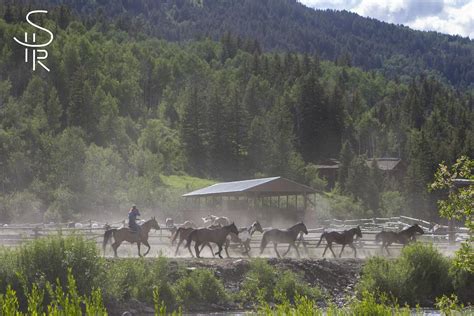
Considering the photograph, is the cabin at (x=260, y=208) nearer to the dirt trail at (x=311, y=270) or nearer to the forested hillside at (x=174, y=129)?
the dirt trail at (x=311, y=270)

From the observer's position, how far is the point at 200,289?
29.9m

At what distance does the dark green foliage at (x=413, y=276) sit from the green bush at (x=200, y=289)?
18.6 feet

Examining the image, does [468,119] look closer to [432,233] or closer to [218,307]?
[432,233]

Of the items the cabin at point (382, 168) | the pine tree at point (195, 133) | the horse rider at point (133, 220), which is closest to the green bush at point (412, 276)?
the horse rider at point (133, 220)

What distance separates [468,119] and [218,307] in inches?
4057

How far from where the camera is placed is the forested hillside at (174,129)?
240ft

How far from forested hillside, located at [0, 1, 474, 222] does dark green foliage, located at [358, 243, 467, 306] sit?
114ft

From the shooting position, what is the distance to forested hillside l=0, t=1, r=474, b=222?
2879 inches

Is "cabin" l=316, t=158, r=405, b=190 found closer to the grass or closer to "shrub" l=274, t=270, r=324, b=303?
the grass

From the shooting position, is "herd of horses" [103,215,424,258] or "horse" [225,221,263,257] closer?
"herd of horses" [103,215,424,258]

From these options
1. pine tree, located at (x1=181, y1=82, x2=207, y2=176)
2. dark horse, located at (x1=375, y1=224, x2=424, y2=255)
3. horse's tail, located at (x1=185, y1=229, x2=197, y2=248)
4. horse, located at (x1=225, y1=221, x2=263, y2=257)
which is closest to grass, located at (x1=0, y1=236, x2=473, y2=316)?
horse's tail, located at (x1=185, y1=229, x2=197, y2=248)

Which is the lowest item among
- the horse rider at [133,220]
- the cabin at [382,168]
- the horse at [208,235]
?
the horse at [208,235]

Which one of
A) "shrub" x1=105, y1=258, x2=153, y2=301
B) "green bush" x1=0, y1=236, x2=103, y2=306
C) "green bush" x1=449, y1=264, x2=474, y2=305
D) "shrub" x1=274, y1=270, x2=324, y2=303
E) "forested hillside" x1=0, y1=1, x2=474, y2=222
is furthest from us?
"forested hillside" x1=0, y1=1, x2=474, y2=222

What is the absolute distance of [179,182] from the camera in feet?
306
